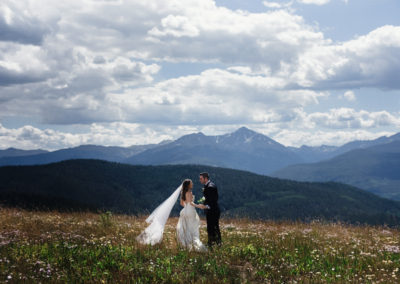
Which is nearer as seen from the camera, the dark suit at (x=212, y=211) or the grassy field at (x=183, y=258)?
the grassy field at (x=183, y=258)

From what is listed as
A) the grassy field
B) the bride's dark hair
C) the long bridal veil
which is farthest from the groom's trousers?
the long bridal veil

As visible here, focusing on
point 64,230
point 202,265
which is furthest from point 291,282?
point 64,230

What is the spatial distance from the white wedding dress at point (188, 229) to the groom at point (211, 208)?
0.50 metres

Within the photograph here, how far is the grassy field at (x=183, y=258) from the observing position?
29.7ft

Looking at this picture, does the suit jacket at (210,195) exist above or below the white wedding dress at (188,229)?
above

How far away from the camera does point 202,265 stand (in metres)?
9.85

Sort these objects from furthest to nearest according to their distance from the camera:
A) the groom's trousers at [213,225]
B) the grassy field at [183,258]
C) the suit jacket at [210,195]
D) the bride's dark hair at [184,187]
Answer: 1. the bride's dark hair at [184,187]
2. the groom's trousers at [213,225]
3. the suit jacket at [210,195]
4. the grassy field at [183,258]

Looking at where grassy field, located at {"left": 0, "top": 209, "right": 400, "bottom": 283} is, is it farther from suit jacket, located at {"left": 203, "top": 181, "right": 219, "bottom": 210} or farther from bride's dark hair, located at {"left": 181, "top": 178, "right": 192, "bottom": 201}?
bride's dark hair, located at {"left": 181, "top": 178, "right": 192, "bottom": 201}

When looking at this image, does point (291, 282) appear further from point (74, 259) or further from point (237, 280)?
point (74, 259)

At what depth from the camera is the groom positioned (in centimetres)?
1297

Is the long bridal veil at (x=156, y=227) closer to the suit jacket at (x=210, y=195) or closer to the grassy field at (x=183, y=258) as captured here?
the grassy field at (x=183, y=258)

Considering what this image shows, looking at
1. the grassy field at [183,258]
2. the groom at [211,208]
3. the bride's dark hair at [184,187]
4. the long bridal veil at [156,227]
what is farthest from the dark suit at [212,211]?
the long bridal veil at [156,227]

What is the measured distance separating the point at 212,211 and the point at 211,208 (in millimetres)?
134

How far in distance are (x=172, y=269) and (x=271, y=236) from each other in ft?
19.4
